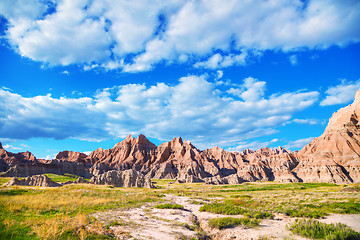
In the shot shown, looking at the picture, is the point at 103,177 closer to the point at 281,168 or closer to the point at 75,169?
the point at 75,169

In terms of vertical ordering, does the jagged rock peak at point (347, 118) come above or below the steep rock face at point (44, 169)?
above

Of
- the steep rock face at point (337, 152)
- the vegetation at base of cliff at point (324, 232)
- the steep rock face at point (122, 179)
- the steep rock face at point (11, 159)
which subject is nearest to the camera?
the vegetation at base of cliff at point (324, 232)

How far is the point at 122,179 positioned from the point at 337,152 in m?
141

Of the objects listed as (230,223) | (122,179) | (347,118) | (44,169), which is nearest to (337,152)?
(347,118)

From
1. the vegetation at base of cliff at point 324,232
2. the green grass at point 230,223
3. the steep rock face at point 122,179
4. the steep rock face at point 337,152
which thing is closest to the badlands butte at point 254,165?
the steep rock face at point 337,152

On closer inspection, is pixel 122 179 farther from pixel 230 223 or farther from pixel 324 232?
pixel 324 232

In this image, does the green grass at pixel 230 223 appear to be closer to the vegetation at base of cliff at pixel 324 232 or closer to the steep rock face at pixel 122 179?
the vegetation at base of cliff at pixel 324 232

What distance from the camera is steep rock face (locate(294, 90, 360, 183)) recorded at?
374 feet

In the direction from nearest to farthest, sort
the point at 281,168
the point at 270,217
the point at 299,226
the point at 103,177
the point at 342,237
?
the point at 342,237, the point at 299,226, the point at 270,217, the point at 103,177, the point at 281,168

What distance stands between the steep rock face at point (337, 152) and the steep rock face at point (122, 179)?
4358 inches

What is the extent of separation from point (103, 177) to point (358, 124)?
17876 centimetres

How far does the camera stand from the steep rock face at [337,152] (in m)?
114

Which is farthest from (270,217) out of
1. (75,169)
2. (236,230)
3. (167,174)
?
(167,174)

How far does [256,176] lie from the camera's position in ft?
481
